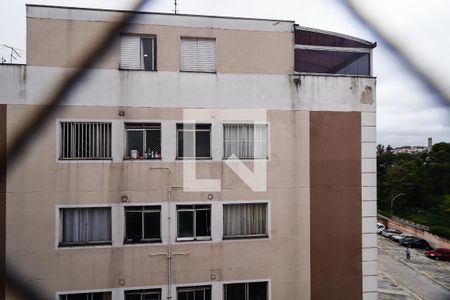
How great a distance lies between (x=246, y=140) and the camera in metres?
4.98

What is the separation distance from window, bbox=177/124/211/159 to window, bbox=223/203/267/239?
886 millimetres

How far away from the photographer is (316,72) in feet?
17.7

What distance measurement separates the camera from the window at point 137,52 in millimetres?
4715

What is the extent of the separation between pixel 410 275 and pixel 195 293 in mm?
13633

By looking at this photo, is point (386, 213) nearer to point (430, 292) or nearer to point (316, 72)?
point (430, 292)

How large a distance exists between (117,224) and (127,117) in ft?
4.85

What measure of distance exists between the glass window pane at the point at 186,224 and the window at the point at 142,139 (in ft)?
2.95

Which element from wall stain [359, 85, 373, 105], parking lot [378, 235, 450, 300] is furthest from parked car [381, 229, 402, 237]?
wall stain [359, 85, 373, 105]

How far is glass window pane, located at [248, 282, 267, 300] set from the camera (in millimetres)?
4918

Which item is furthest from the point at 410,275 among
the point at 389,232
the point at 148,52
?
the point at 148,52

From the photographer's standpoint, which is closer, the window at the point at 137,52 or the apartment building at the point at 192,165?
the apartment building at the point at 192,165

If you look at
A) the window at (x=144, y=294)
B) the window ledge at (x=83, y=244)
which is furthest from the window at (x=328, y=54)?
the window at (x=144, y=294)

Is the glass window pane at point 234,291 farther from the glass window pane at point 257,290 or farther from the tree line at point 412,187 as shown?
the tree line at point 412,187

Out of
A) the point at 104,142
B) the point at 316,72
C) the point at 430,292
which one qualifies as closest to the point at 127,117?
the point at 104,142
